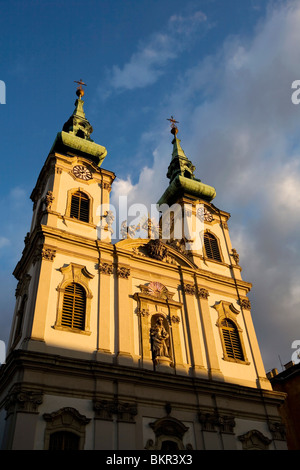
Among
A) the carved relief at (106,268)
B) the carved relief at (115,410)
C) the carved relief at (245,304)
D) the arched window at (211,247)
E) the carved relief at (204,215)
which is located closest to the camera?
the carved relief at (115,410)

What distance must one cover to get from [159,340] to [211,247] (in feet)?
29.3

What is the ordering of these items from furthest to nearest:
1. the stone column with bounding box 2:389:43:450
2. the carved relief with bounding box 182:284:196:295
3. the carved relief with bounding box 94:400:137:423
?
1. the carved relief with bounding box 182:284:196:295
2. the carved relief with bounding box 94:400:137:423
3. the stone column with bounding box 2:389:43:450

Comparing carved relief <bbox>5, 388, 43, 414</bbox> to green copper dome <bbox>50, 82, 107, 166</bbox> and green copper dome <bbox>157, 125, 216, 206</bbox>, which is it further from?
green copper dome <bbox>157, 125, 216, 206</bbox>

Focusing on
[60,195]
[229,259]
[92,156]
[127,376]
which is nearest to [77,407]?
[127,376]

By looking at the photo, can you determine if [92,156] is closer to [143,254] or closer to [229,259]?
[143,254]

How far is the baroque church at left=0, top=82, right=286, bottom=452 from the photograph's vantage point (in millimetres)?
14758

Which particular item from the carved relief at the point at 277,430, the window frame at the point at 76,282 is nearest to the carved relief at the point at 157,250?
the window frame at the point at 76,282

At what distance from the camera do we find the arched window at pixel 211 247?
2552 cm

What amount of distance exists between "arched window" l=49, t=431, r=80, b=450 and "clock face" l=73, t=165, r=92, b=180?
44.4ft

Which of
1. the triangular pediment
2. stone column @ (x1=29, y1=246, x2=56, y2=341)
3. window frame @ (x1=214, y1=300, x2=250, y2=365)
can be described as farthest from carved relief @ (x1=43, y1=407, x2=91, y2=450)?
the triangular pediment

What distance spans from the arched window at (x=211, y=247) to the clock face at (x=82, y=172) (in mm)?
7953

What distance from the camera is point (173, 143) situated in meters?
36.0

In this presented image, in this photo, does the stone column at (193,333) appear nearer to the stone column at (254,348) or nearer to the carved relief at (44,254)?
the stone column at (254,348)

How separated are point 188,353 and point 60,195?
1006 cm
